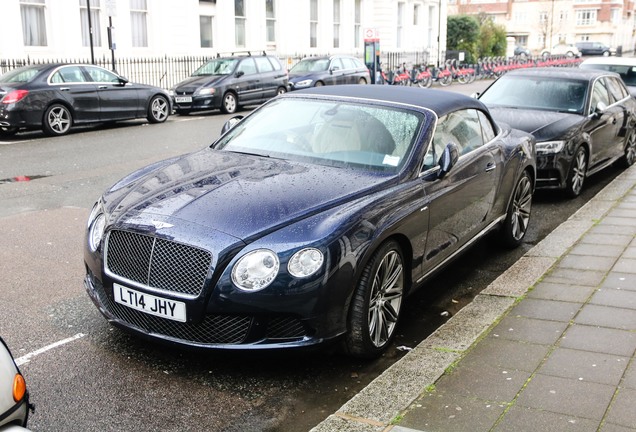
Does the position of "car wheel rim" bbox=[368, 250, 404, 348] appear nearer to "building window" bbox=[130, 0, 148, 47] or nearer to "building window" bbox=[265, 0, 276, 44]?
"building window" bbox=[130, 0, 148, 47]

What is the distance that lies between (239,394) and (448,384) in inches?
45.0

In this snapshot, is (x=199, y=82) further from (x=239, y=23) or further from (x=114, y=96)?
(x=239, y=23)

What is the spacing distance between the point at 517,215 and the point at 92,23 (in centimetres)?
2196

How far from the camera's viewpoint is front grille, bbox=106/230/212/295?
13.1ft

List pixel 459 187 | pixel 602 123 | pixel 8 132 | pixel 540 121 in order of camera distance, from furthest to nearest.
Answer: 1. pixel 8 132
2. pixel 602 123
3. pixel 540 121
4. pixel 459 187

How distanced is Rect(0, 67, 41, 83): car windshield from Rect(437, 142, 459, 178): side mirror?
12540mm

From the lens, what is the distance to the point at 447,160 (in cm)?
517

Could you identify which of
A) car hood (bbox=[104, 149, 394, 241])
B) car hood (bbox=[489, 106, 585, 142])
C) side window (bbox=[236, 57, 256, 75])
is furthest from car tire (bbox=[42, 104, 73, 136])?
car hood (bbox=[104, 149, 394, 241])

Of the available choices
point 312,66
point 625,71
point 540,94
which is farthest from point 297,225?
point 312,66

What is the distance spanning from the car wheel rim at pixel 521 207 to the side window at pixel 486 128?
2.07 ft

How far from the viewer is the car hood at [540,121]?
9047mm

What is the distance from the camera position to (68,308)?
207 inches

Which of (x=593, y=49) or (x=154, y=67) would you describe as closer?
(x=154, y=67)

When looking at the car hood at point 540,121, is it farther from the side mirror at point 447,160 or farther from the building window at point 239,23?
the building window at point 239,23
